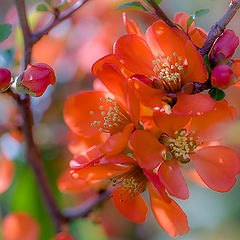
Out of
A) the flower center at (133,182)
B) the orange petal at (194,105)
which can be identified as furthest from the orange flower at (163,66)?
the flower center at (133,182)

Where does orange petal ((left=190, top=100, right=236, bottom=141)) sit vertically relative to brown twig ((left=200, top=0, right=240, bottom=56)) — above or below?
below

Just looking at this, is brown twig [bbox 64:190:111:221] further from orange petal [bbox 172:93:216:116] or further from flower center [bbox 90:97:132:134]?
orange petal [bbox 172:93:216:116]

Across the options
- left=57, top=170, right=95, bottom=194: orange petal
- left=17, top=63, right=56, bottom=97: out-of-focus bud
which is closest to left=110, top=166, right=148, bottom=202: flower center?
left=57, top=170, right=95, bottom=194: orange petal

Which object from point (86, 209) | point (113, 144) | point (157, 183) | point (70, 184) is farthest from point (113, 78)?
point (86, 209)

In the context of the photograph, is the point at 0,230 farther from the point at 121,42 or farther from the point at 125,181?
the point at 121,42

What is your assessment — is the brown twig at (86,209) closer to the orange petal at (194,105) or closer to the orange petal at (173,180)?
the orange petal at (173,180)
